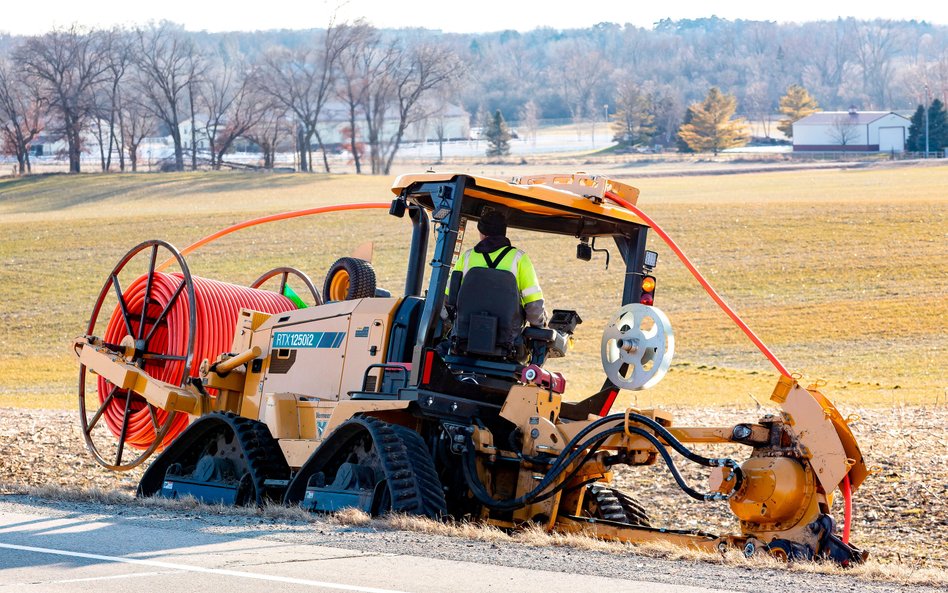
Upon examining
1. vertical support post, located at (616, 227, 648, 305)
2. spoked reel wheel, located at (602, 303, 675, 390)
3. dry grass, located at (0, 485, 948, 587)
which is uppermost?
vertical support post, located at (616, 227, 648, 305)

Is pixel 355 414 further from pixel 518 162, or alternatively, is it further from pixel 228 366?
pixel 518 162

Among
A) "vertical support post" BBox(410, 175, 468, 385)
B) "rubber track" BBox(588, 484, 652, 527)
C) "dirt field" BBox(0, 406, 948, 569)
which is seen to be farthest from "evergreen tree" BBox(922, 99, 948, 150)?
"vertical support post" BBox(410, 175, 468, 385)

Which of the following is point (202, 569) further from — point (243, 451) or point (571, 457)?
point (243, 451)

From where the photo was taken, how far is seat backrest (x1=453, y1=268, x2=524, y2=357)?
9367 millimetres

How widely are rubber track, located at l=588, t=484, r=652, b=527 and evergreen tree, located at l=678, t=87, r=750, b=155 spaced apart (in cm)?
12850

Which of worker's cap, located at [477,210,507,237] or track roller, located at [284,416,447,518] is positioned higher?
worker's cap, located at [477,210,507,237]

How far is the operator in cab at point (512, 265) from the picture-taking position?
9.48 m

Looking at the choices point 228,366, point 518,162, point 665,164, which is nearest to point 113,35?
point 518,162

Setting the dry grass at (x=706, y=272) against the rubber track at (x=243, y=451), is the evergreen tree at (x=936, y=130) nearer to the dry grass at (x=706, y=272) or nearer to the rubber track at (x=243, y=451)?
the dry grass at (x=706, y=272)

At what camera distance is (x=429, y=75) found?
121 meters

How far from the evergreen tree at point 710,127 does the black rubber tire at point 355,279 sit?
127744 millimetres

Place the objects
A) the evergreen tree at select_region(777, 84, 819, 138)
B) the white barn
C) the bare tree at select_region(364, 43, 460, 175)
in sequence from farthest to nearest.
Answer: the evergreen tree at select_region(777, 84, 819, 138) → the white barn → the bare tree at select_region(364, 43, 460, 175)

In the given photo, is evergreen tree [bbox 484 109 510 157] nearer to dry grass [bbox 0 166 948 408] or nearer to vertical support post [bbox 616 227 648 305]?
dry grass [bbox 0 166 948 408]

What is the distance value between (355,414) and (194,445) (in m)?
2.34
